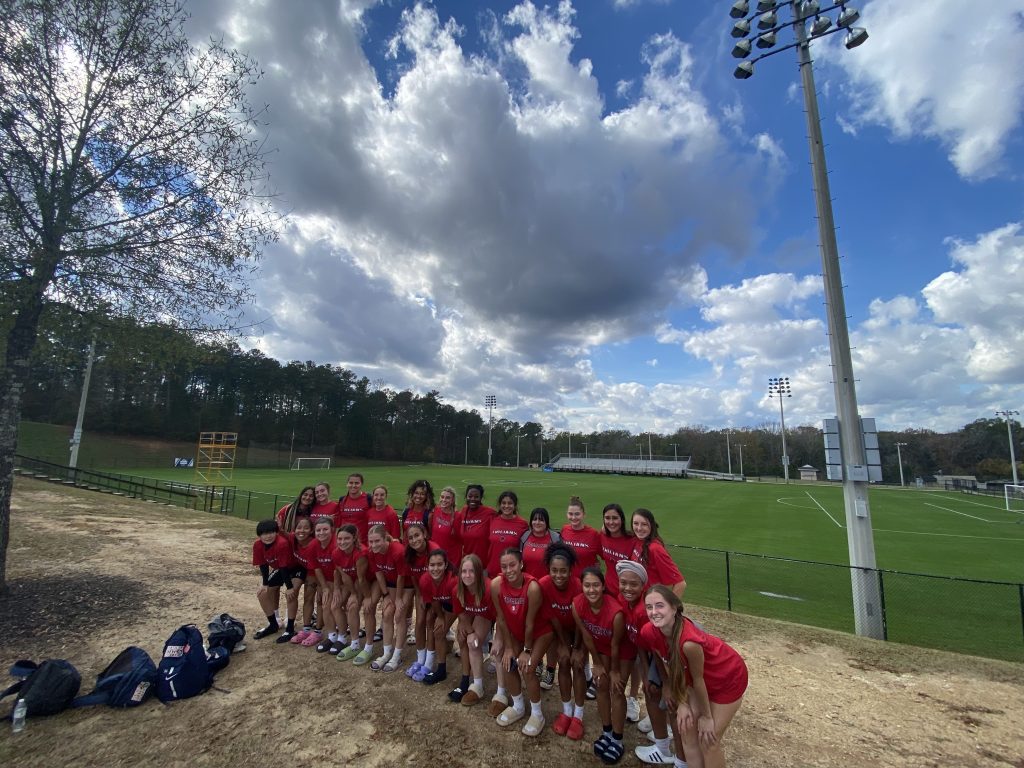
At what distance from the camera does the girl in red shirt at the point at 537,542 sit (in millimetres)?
5043

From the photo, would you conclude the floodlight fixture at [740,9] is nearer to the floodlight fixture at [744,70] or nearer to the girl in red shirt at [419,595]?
the floodlight fixture at [744,70]

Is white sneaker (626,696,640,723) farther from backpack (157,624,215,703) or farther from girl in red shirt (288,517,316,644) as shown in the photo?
backpack (157,624,215,703)

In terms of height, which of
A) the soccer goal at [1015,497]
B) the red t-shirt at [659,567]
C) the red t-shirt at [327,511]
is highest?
the red t-shirt at [327,511]

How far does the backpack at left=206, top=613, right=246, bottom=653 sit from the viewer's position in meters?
5.47

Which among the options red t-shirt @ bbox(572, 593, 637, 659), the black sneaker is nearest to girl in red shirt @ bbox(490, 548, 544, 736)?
red t-shirt @ bbox(572, 593, 637, 659)

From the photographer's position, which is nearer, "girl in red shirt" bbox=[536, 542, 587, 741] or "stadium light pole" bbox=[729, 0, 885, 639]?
"girl in red shirt" bbox=[536, 542, 587, 741]

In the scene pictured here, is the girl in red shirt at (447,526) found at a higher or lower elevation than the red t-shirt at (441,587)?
higher

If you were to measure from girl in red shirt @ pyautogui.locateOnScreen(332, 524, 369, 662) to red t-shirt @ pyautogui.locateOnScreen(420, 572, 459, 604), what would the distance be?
98 centimetres

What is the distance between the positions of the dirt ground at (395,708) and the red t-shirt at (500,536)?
123 cm

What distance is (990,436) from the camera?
86.4 m

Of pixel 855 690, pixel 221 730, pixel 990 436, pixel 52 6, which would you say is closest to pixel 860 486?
pixel 855 690

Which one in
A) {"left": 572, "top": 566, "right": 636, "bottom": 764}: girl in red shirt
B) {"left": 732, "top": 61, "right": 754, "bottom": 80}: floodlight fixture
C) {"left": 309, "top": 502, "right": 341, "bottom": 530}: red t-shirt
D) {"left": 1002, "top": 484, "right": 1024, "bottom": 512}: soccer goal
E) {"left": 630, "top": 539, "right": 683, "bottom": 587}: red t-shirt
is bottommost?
{"left": 1002, "top": 484, "right": 1024, "bottom": 512}: soccer goal

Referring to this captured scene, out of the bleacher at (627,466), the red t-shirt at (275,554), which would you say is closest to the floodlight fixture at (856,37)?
the red t-shirt at (275,554)

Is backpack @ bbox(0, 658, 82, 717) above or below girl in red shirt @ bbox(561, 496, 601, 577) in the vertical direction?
below
